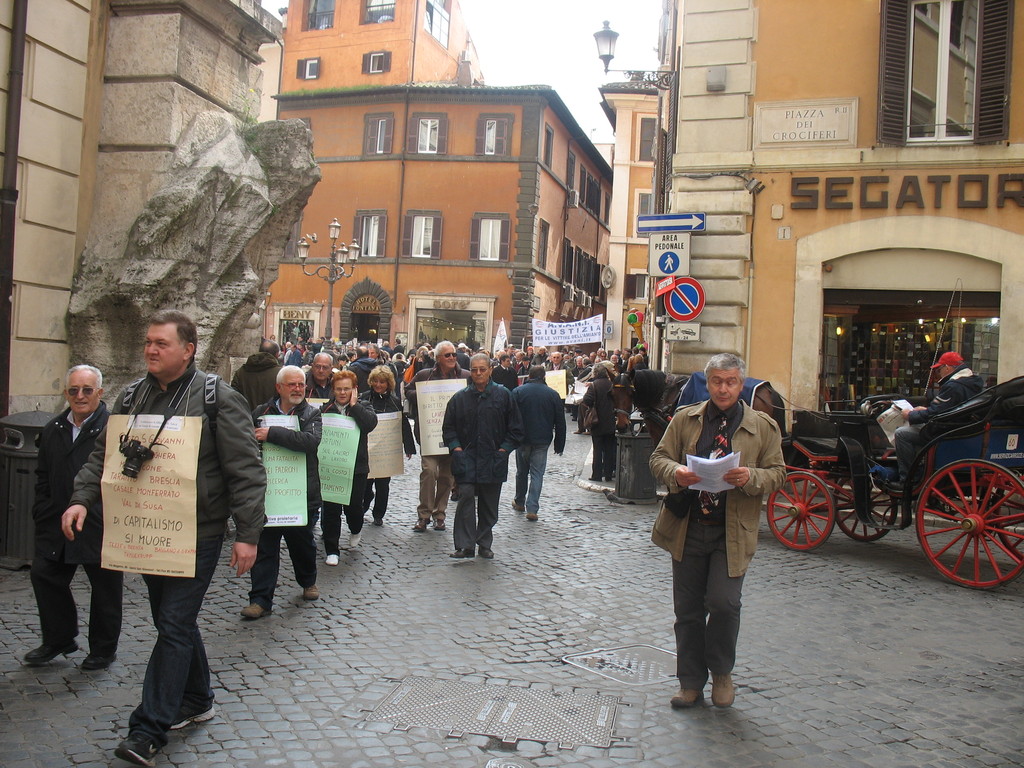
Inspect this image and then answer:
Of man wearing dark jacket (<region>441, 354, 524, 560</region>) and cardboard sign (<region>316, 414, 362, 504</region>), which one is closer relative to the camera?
cardboard sign (<region>316, 414, 362, 504</region>)

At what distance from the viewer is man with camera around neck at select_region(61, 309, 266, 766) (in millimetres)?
3893

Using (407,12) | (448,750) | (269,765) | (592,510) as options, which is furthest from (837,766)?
(407,12)

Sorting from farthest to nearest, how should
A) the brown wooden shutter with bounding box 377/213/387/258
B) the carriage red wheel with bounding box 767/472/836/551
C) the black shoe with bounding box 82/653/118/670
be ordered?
the brown wooden shutter with bounding box 377/213/387/258 → the carriage red wheel with bounding box 767/472/836/551 → the black shoe with bounding box 82/653/118/670

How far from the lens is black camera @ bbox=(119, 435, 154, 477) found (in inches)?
155

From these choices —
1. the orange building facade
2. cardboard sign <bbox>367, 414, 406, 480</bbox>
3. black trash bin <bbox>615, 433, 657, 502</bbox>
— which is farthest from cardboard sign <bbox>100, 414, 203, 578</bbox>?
the orange building facade

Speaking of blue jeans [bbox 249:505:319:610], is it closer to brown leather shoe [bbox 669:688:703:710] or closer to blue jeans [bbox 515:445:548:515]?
brown leather shoe [bbox 669:688:703:710]

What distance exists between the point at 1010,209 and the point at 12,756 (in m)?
12.2

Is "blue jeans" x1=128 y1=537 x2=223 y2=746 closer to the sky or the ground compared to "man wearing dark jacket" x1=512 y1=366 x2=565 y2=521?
closer to the ground

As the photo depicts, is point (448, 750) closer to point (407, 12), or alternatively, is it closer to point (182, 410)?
point (182, 410)

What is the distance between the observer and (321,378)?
826 cm

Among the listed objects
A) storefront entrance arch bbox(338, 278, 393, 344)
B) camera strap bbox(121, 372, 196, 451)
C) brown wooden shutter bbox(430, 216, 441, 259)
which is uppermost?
brown wooden shutter bbox(430, 216, 441, 259)

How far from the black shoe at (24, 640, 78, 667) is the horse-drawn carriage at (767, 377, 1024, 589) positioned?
6110mm

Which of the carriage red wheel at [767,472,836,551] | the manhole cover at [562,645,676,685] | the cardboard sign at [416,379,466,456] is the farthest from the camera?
the cardboard sign at [416,379,466,456]

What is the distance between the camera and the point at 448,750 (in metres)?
4.09
